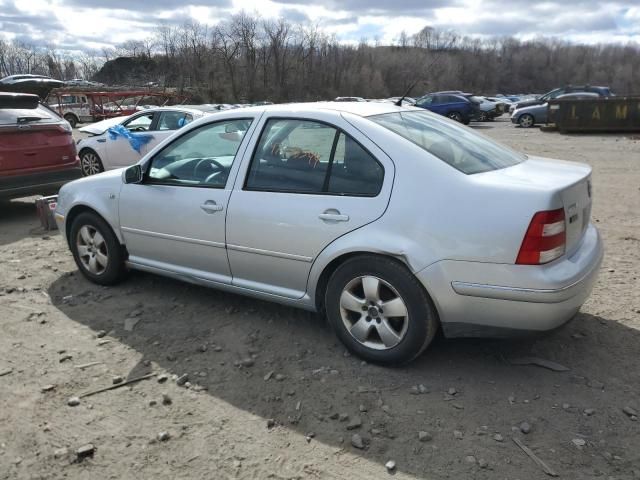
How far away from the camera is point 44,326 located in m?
4.14

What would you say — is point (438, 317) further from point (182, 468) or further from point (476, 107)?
point (476, 107)

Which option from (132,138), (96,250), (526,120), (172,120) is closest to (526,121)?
(526,120)

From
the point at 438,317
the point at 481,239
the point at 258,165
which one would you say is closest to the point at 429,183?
the point at 481,239

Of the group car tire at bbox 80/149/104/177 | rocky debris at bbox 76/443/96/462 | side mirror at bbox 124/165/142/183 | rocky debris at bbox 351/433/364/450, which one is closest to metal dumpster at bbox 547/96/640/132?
car tire at bbox 80/149/104/177

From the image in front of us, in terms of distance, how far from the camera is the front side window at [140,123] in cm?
1079

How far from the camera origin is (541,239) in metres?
2.82

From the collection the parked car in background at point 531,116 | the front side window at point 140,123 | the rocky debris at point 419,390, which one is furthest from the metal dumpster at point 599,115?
the rocky debris at point 419,390

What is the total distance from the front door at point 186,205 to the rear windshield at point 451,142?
1085 mm

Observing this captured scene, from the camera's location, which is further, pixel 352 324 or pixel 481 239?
pixel 352 324

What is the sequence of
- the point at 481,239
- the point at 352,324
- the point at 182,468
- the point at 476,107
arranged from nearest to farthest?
the point at 182,468 → the point at 481,239 → the point at 352,324 → the point at 476,107

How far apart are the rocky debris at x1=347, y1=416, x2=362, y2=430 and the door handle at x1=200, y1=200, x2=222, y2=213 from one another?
66.3 inches

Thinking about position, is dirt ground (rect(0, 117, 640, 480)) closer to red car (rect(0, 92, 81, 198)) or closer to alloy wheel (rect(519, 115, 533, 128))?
red car (rect(0, 92, 81, 198))

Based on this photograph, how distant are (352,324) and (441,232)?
2.81ft

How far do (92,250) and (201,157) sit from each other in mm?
1427
